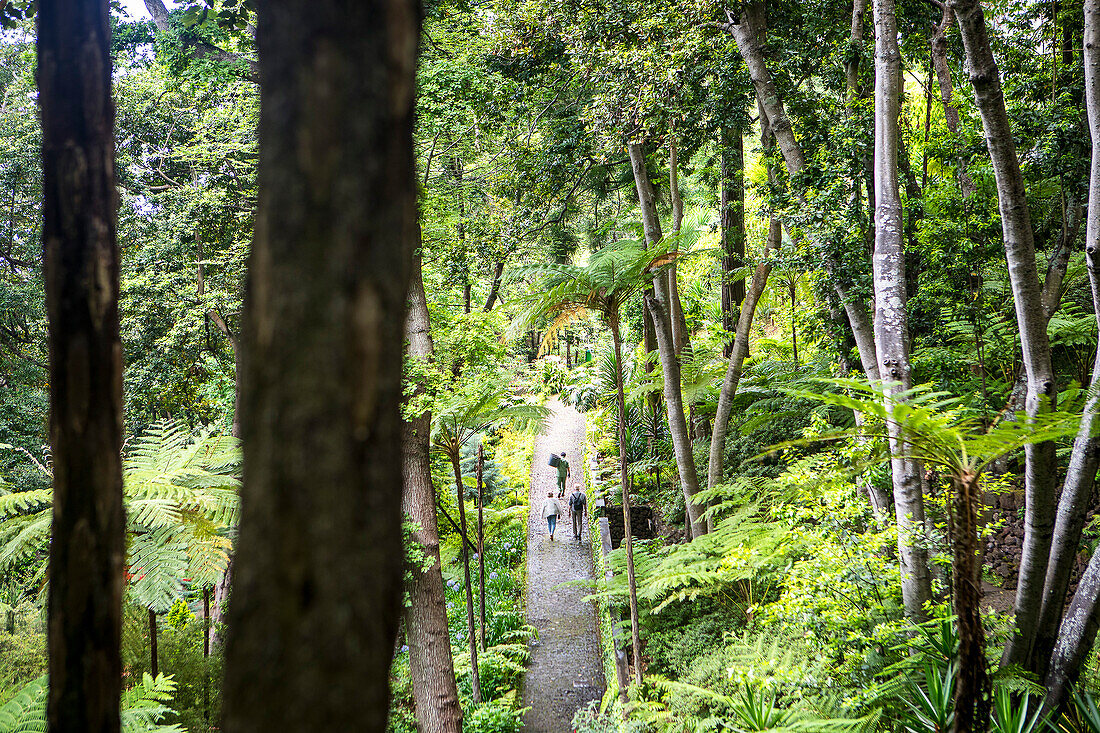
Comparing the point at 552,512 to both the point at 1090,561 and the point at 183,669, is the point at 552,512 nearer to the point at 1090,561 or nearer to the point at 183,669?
the point at 183,669

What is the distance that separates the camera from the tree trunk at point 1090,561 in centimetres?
349

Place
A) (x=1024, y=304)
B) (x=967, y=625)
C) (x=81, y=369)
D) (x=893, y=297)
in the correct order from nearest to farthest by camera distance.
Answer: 1. (x=81, y=369)
2. (x=967, y=625)
3. (x=1024, y=304)
4. (x=893, y=297)

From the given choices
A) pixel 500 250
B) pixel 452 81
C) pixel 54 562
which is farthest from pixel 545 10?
pixel 54 562

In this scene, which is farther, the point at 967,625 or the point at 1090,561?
the point at 1090,561

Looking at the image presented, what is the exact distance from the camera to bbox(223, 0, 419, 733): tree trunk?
0.85 meters

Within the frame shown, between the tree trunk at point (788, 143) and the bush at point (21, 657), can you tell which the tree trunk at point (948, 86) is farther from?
the bush at point (21, 657)

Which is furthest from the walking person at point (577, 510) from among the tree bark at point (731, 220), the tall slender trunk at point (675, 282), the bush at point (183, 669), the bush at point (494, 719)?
the bush at point (183, 669)

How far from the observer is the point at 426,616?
6652 millimetres

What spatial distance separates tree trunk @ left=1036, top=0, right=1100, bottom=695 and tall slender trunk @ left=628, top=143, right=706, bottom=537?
13.2 feet

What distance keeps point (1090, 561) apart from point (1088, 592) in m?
0.18

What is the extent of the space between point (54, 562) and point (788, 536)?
4512mm

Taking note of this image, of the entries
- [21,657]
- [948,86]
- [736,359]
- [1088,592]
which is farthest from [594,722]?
[948,86]

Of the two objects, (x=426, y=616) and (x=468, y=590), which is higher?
(x=468, y=590)

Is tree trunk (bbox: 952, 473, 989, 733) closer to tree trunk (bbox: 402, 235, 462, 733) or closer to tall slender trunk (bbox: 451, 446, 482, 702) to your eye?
tree trunk (bbox: 402, 235, 462, 733)
